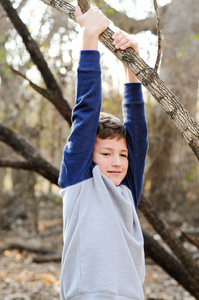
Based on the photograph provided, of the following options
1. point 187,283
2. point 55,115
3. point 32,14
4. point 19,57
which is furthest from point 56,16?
point 187,283

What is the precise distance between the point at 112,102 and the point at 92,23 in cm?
308

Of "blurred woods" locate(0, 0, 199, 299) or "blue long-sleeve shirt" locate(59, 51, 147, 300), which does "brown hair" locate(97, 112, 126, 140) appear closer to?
"blue long-sleeve shirt" locate(59, 51, 147, 300)

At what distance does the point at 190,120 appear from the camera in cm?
146

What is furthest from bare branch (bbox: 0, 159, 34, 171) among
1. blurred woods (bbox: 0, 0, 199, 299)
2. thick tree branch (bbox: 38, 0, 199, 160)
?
thick tree branch (bbox: 38, 0, 199, 160)

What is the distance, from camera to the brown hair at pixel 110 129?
5.87ft

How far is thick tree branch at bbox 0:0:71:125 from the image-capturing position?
2531 mm

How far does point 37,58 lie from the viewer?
269 cm

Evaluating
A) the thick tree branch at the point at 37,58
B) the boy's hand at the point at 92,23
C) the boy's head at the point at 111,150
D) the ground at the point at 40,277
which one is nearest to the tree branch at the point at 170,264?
the ground at the point at 40,277

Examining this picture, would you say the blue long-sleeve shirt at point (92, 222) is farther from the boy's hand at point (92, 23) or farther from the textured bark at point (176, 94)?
the textured bark at point (176, 94)

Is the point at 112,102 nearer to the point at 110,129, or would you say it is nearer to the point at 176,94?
the point at 176,94

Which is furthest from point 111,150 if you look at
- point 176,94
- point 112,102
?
point 176,94

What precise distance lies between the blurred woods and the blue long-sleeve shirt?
4.68 ft

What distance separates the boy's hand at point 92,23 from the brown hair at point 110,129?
0.38m

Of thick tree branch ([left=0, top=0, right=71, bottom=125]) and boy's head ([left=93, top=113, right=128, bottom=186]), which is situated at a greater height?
thick tree branch ([left=0, top=0, right=71, bottom=125])
